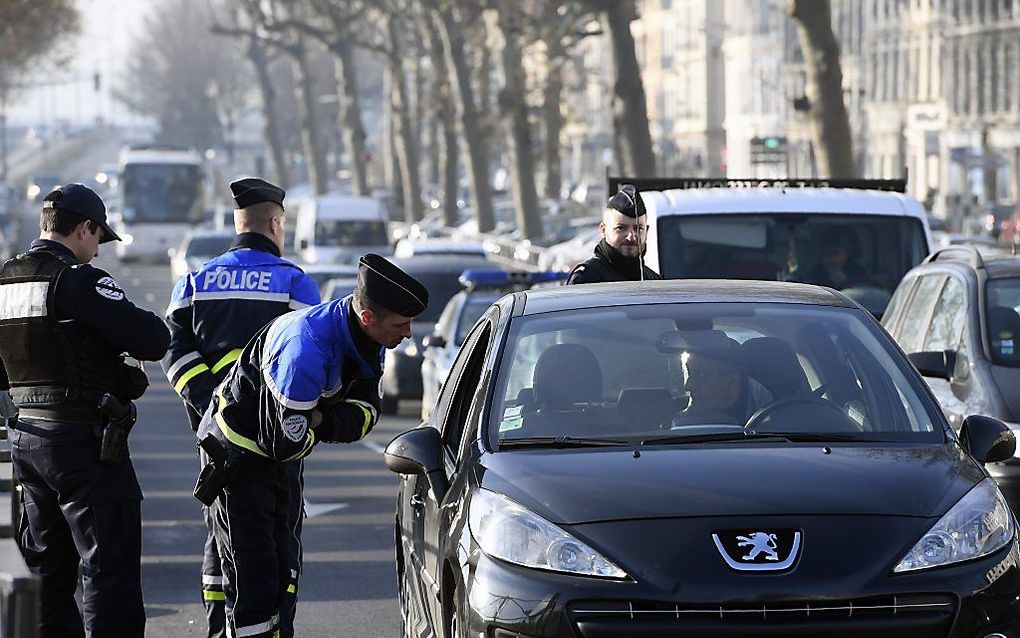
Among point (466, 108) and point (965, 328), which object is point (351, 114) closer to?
point (466, 108)

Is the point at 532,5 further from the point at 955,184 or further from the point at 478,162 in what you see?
the point at 955,184

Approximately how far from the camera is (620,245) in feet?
32.8

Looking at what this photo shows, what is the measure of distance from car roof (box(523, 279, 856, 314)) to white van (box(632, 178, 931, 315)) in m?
5.27

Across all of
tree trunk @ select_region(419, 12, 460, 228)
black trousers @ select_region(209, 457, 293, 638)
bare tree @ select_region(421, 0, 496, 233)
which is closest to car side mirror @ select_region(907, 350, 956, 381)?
black trousers @ select_region(209, 457, 293, 638)

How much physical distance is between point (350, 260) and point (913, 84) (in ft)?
178

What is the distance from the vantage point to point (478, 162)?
5838 centimetres

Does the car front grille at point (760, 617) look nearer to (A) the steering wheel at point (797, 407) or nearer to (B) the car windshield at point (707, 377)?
(B) the car windshield at point (707, 377)

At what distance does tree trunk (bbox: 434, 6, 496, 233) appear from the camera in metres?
56.7

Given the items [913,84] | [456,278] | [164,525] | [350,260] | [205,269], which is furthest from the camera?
[913,84]

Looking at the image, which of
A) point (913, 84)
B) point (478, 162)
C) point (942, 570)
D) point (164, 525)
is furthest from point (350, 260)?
point (913, 84)

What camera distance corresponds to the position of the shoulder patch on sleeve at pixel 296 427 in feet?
21.7

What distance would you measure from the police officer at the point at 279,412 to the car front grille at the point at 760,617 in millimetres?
1269

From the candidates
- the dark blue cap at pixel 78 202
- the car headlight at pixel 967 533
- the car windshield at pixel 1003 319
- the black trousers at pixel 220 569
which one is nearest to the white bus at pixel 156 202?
the car windshield at pixel 1003 319

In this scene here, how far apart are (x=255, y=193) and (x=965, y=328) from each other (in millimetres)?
3759
